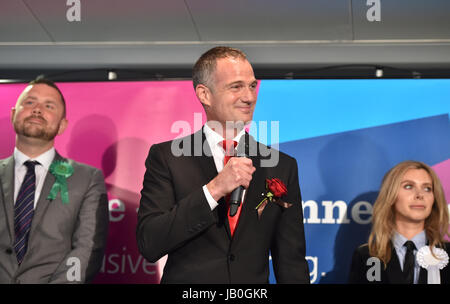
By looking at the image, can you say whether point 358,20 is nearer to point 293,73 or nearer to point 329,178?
point 293,73

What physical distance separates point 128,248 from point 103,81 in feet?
4.35

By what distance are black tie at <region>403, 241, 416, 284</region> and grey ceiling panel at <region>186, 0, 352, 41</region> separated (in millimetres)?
1653

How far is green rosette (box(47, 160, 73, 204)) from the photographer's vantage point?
352cm

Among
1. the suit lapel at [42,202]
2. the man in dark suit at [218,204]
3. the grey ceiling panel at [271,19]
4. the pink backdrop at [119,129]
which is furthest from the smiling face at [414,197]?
the suit lapel at [42,202]

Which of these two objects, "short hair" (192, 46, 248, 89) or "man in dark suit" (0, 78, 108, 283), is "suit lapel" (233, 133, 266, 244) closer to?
"short hair" (192, 46, 248, 89)

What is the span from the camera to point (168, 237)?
7.02 ft

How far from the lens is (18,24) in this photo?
4.36 metres

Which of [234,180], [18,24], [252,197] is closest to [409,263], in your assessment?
[252,197]

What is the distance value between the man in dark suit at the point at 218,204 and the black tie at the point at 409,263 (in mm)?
1337

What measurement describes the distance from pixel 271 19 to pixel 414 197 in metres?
1.64

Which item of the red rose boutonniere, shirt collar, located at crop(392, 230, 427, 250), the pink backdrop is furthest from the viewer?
the pink backdrop

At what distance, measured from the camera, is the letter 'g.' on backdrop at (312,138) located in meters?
4.03

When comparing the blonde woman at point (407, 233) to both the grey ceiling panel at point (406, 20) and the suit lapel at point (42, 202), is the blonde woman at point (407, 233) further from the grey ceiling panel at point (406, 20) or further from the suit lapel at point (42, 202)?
the suit lapel at point (42, 202)

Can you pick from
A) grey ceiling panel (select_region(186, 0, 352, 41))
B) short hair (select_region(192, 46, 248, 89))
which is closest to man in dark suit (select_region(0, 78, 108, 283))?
grey ceiling panel (select_region(186, 0, 352, 41))
